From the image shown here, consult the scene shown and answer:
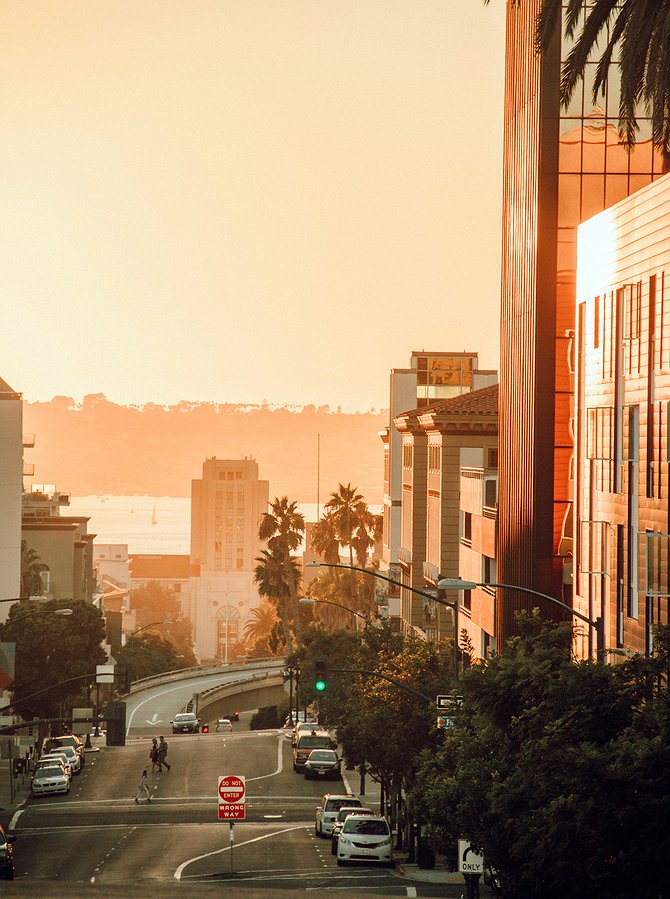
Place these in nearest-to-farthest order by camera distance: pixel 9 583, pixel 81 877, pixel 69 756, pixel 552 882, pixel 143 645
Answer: pixel 552 882 < pixel 81 877 < pixel 69 756 < pixel 9 583 < pixel 143 645

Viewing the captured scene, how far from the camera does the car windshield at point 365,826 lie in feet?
149

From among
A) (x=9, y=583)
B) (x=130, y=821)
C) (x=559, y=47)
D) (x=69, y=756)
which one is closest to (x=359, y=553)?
(x=9, y=583)

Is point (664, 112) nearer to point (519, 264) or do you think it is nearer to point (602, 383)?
point (602, 383)

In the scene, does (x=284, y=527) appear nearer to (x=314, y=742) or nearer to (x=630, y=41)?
(x=314, y=742)

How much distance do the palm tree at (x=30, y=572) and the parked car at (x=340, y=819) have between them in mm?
76554

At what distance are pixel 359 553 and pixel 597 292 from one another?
76694 millimetres

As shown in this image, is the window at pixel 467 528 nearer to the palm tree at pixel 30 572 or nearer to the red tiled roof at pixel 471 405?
the red tiled roof at pixel 471 405

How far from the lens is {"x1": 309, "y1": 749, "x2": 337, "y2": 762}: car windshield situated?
7138 centimetres

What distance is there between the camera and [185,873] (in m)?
43.2

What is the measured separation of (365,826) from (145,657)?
13089cm

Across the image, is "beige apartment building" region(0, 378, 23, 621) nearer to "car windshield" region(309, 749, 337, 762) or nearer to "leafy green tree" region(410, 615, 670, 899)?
"car windshield" region(309, 749, 337, 762)

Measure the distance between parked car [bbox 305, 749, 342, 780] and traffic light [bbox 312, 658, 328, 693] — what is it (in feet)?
85.9

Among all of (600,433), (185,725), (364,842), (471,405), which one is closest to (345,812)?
(364,842)

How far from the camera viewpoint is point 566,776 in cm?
2142
